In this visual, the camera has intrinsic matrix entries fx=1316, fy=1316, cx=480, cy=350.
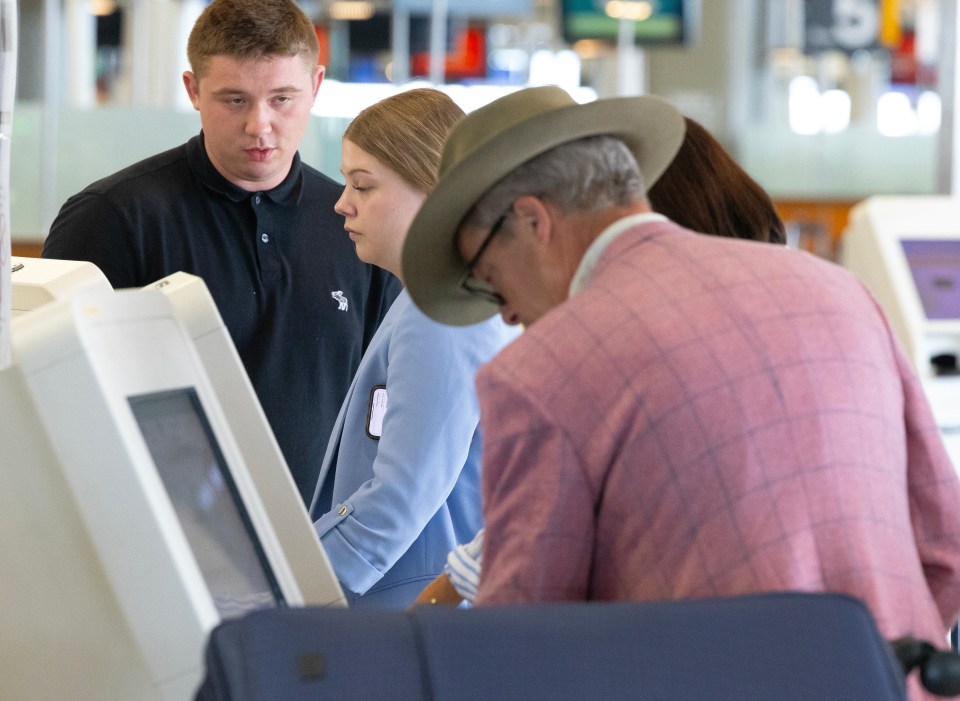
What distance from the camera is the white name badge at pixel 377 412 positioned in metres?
1.71

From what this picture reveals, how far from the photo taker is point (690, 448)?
105 centimetres

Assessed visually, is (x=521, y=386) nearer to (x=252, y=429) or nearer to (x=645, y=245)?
(x=645, y=245)

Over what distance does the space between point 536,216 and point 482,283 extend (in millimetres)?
119

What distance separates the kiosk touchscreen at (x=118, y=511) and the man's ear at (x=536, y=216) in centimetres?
32

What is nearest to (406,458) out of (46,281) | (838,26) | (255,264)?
(46,281)

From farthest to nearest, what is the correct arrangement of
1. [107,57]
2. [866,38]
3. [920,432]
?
1. [107,57]
2. [866,38]
3. [920,432]

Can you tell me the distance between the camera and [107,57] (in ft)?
38.4

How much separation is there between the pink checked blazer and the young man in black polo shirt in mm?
1170

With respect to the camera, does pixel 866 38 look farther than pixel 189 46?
Yes

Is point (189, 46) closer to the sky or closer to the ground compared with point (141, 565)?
closer to the sky

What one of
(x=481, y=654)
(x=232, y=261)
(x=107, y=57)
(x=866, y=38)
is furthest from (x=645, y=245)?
(x=107, y=57)

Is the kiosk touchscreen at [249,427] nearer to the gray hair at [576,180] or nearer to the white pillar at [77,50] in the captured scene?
the gray hair at [576,180]

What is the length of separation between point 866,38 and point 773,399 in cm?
884

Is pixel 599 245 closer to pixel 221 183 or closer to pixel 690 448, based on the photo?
pixel 690 448
